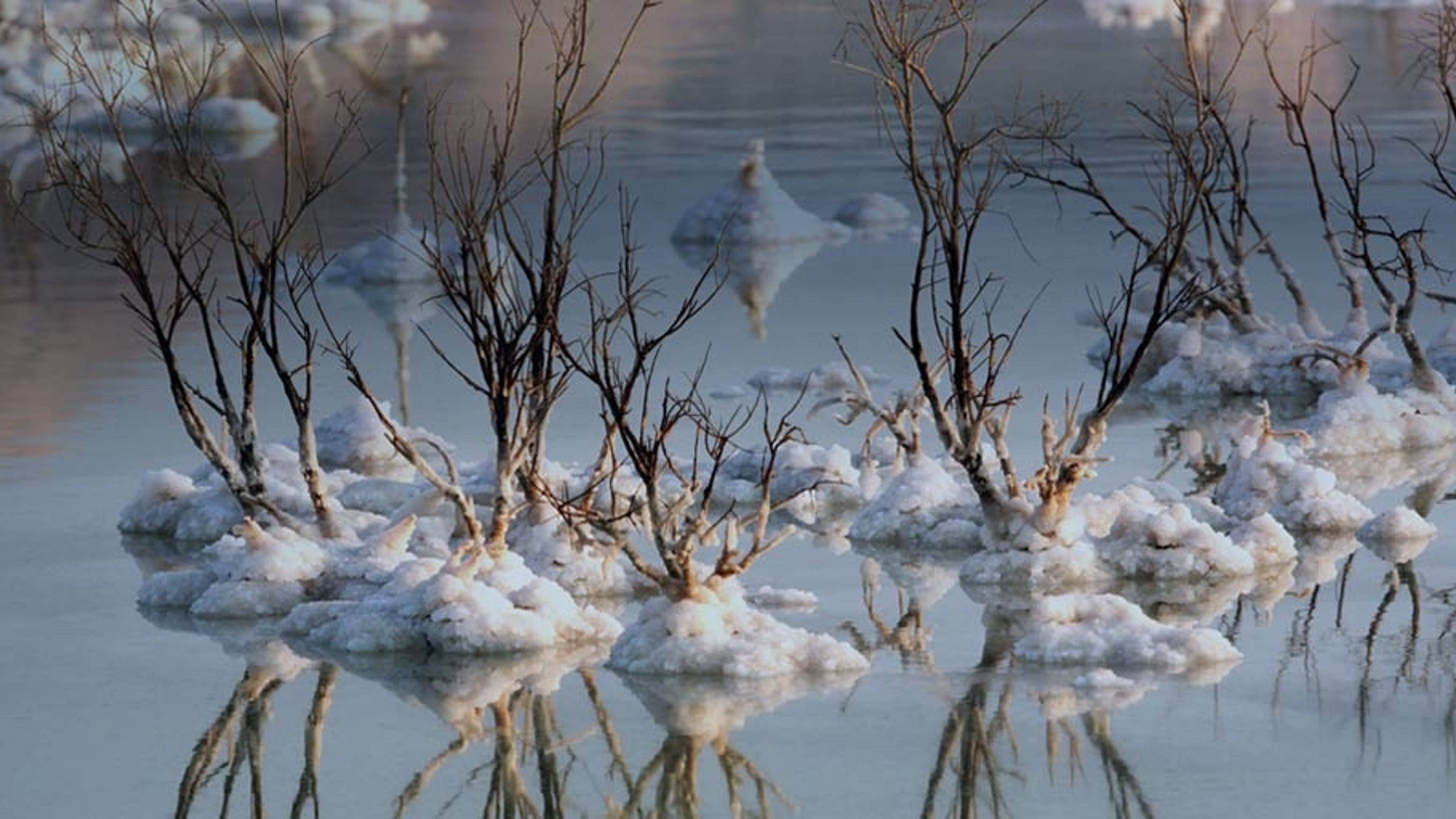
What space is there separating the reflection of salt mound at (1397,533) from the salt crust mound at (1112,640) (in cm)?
213

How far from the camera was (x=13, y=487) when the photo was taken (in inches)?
548

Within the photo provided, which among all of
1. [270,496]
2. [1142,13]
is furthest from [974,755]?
[1142,13]

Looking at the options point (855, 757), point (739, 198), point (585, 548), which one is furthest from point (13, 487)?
point (739, 198)

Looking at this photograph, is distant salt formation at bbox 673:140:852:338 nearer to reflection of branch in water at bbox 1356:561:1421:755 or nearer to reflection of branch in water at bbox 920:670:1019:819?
reflection of branch in water at bbox 1356:561:1421:755

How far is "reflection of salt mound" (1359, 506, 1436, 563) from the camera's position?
1205 cm

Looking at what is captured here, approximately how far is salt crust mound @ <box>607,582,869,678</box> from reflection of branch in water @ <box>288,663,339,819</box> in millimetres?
1011

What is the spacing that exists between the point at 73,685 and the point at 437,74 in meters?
31.7

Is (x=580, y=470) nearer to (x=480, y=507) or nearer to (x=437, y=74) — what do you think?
(x=480, y=507)

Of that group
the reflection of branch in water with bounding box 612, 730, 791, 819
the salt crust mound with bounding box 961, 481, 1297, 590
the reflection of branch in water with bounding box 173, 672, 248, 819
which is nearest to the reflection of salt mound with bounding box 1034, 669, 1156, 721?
the reflection of branch in water with bounding box 612, 730, 791, 819

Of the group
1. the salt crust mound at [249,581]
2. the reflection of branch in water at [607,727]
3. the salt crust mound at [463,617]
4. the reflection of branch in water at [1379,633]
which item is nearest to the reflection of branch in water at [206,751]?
the salt crust mound at [463,617]

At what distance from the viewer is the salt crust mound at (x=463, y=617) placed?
33.6 ft

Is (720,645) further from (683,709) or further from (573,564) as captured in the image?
(573,564)

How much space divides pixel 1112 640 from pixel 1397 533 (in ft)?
8.90

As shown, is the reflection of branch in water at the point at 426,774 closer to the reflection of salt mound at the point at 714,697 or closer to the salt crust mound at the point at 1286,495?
the reflection of salt mound at the point at 714,697
